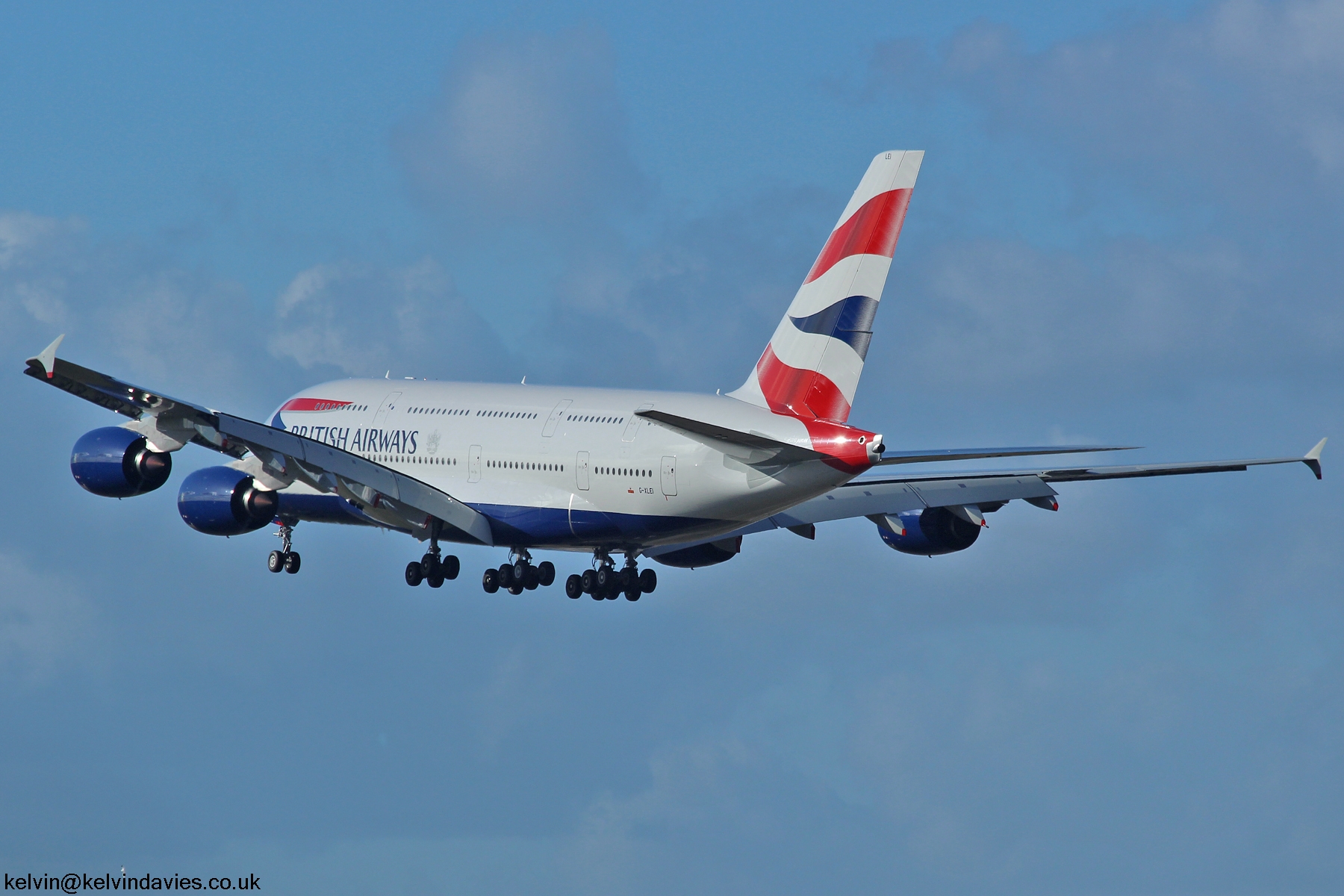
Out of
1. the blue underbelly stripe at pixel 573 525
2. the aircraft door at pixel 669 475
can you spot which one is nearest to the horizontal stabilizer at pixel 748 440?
the aircraft door at pixel 669 475

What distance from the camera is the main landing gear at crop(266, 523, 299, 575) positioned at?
5984 centimetres

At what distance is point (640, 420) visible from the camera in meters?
52.8

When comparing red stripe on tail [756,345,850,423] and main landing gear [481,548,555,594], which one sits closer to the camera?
red stripe on tail [756,345,850,423]

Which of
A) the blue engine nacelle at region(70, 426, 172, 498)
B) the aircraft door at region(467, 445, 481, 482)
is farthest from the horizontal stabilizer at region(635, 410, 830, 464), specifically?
the blue engine nacelle at region(70, 426, 172, 498)

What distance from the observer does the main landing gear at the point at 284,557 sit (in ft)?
A: 196

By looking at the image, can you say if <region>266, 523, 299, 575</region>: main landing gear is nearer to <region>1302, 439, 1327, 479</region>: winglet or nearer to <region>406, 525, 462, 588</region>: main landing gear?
<region>406, 525, 462, 588</region>: main landing gear

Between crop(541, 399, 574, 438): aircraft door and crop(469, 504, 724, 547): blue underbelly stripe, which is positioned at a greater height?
crop(541, 399, 574, 438): aircraft door

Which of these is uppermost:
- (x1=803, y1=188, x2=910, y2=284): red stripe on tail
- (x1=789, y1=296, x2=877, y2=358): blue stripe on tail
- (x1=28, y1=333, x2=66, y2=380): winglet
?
(x1=803, y1=188, x2=910, y2=284): red stripe on tail

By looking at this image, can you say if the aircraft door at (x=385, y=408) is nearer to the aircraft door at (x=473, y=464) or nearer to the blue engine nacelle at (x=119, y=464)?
the aircraft door at (x=473, y=464)

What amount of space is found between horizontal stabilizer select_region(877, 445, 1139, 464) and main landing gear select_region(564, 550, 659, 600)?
10.2 metres

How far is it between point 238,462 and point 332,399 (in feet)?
15.4

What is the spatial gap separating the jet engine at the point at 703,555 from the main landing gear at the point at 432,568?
6.37 m

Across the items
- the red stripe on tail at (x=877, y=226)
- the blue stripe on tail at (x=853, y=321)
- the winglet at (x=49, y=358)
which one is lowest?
the winglet at (x=49, y=358)

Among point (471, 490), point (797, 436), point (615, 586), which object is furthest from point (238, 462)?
point (797, 436)
